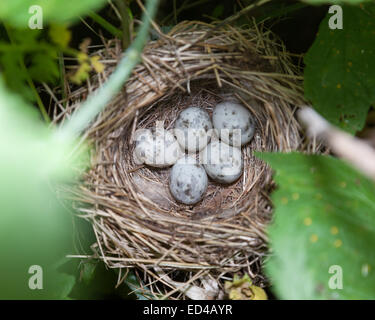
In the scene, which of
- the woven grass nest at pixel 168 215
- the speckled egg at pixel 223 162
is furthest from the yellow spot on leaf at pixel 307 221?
the speckled egg at pixel 223 162

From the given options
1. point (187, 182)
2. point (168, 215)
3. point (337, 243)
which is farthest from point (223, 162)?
point (337, 243)

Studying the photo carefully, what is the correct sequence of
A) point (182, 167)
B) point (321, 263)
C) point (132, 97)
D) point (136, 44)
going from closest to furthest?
point (321, 263)
point (136, 44)
point (132, 97)
point (182, 167)

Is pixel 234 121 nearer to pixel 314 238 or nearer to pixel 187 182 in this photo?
pixel 187 182

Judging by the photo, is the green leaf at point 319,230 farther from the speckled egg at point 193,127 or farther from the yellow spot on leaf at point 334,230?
the speckled egg at point 193,127

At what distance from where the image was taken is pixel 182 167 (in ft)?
4.40

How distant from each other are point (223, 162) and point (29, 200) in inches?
26.1

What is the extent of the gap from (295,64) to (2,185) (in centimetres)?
95

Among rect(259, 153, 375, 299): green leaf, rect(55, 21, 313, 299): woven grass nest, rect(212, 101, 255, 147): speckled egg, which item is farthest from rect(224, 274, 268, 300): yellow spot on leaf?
rect(212, 101, 255, 147): speckled egg

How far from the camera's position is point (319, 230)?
33.2 inches

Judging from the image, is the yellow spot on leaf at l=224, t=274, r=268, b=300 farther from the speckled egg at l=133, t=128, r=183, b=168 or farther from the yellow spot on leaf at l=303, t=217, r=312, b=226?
the speckled egg at l=133, t=128, r=183, b=168

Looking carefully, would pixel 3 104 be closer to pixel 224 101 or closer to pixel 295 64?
pixel 224 101

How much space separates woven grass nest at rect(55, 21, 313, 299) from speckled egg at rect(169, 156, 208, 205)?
0.43 ft

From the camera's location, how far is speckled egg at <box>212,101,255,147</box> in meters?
1.28

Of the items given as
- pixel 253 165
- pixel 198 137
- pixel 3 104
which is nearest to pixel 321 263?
pixel 253 165
